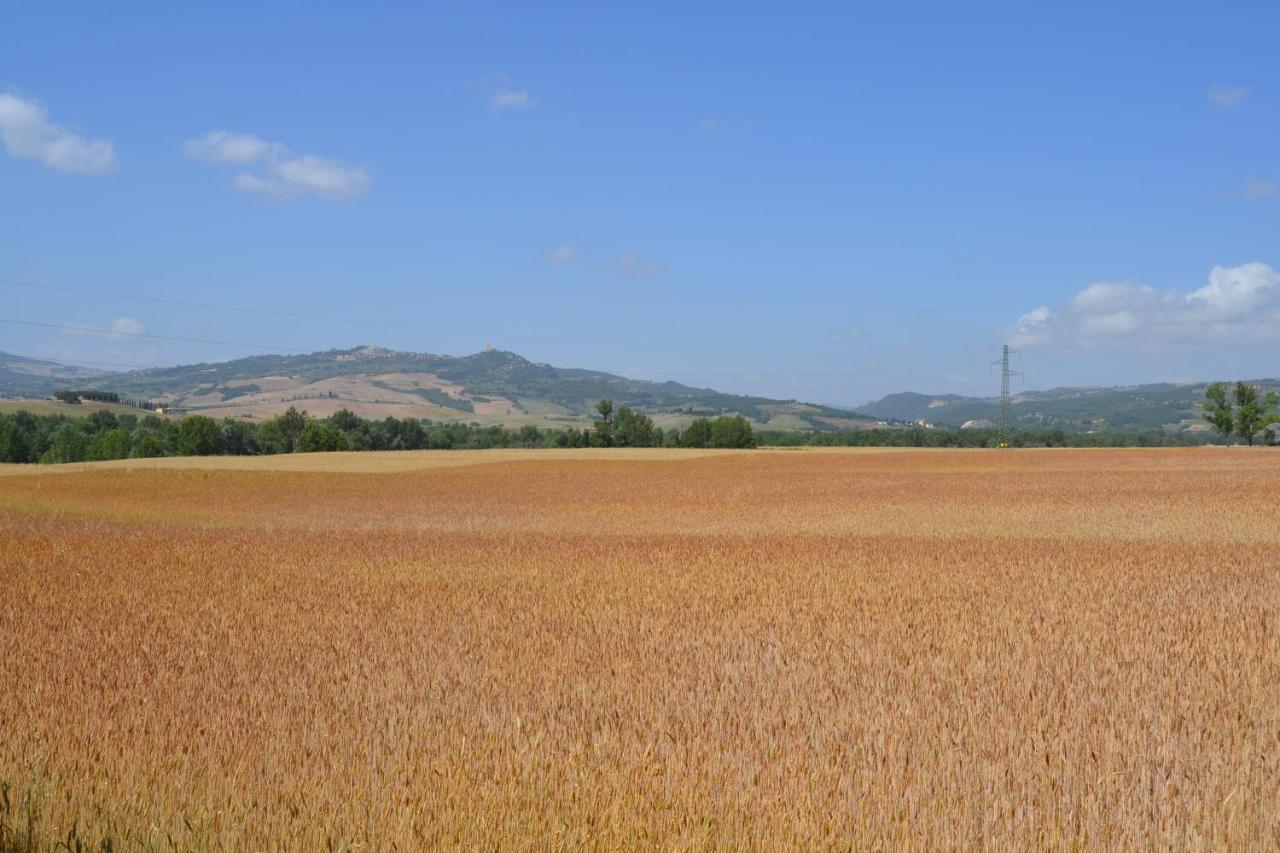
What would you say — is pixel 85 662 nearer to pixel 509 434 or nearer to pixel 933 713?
pixel 933 713

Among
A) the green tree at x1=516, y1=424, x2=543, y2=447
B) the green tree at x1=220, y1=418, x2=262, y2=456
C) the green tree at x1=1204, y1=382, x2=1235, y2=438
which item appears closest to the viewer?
the green tree at x1=1204, y1=382, x2=1235, y2=438

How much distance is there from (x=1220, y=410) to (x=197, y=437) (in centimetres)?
11342

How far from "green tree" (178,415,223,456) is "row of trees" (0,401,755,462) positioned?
0.10 m

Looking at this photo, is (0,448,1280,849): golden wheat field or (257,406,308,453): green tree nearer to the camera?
(0,448,1280,849): golden wheat field

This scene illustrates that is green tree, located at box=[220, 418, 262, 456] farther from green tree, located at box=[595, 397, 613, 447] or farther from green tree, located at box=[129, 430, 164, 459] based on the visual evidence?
green tree, located at box=[595, 397, 613, 447]

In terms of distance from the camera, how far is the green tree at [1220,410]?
115 metres

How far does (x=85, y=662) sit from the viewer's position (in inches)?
388

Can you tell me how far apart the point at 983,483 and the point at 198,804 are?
144ft

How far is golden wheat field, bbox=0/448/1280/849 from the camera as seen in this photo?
590 centimetres

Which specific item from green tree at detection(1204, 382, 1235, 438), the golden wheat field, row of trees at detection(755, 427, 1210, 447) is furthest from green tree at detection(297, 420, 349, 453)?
green tree at detection(1204, 382, 1235, 438)

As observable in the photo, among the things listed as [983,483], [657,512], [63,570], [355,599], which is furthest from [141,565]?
[983,483]

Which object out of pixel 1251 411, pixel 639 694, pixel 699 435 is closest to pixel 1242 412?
pixel 1251 411

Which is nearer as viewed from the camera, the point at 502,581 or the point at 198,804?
the point at 198,804

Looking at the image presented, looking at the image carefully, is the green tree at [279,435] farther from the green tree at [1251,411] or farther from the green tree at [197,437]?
the green tree at [1251,411]
